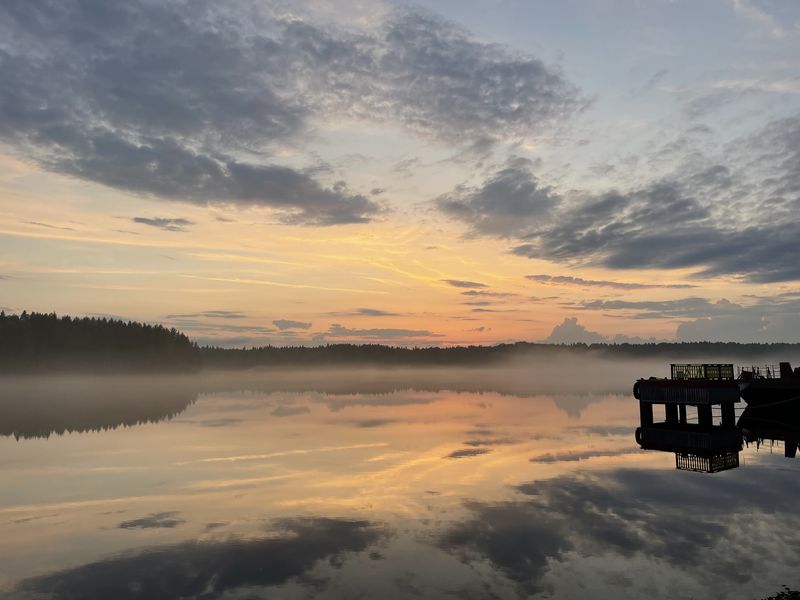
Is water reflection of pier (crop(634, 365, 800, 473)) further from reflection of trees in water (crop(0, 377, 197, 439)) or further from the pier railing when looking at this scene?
reflection of trees in water (crop(0, 377, 197, 439))

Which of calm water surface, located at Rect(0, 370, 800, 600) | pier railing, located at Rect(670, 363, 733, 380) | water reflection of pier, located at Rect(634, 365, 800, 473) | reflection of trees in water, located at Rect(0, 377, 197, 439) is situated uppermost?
pier railing, located at Rect(670, 363, 733, 380)

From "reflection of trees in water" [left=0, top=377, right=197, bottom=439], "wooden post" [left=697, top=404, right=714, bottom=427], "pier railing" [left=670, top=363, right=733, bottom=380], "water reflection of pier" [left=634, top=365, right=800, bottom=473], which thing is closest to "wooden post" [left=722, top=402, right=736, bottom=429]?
"water reflection of pier" [left=634, top=365, right=800, bottom=473]

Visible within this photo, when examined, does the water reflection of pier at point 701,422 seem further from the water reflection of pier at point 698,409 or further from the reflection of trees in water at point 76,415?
the reflection of trees in water at point 76,415

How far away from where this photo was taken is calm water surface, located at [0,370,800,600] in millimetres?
17953

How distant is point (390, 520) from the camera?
24.8m

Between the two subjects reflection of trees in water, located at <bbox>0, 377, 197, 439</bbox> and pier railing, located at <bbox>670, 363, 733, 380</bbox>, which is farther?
reflection of trees in water, located at <bbox>0, 377, 197, 439</bbox>

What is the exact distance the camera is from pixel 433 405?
9275 centimetres

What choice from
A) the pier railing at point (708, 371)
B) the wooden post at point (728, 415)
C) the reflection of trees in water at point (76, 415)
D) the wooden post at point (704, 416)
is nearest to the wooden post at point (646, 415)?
the wooden post at point (704, 416)

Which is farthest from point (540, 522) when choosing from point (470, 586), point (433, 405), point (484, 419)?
point (433, 405)

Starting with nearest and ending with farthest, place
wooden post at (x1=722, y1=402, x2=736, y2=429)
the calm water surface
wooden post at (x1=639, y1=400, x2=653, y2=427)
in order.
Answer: the calm water surface
wooden post at (x1=722, y1=402, x2=736, y2=429)
wooden post at (x1=639, y1=400, x2=653, y2=427)

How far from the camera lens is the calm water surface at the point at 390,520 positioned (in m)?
18.0

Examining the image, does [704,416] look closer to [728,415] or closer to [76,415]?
[728,415]

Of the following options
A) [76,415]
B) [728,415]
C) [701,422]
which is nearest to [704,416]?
[701,422]

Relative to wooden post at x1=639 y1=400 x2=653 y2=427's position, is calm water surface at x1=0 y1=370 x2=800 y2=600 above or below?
below
